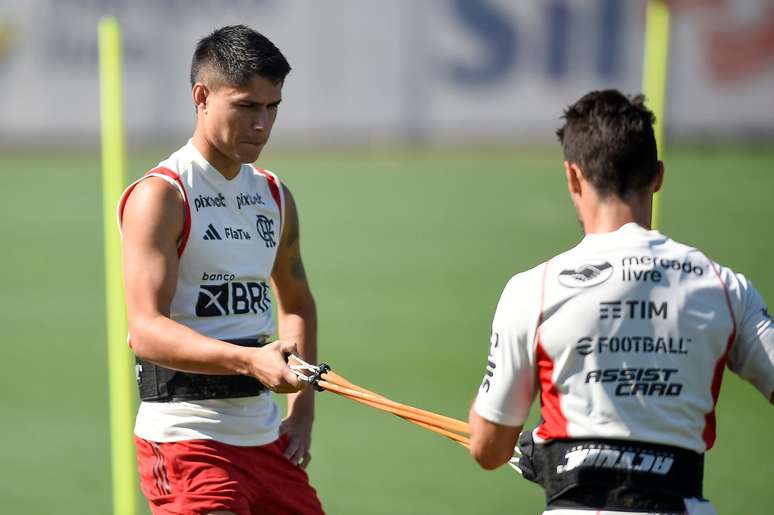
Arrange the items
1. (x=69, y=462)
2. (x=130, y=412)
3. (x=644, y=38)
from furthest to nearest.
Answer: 1. (x=644, y=38)
2. (x=69, y=462)
3. (x=130, y=412)

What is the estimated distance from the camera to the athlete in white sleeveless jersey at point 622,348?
8.96 feet

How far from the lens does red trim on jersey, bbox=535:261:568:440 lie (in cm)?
276

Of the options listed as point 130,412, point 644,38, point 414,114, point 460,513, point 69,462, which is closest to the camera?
point 130,412

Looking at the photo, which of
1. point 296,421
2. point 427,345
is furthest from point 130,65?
point 296,421

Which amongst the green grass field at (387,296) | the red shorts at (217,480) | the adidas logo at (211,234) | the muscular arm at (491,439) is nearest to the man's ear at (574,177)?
the muscular arm at (491,439)

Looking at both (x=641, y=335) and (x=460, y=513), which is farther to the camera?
(x=460, y=513)

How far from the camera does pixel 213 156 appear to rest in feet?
12.8

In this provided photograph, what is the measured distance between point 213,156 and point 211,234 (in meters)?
0.30

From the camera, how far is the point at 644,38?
21266 mm

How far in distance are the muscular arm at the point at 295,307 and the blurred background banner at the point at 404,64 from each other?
18063mm

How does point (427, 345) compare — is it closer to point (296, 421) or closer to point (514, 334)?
point (296, 421)

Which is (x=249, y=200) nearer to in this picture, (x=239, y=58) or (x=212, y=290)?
(x=212, y=290)

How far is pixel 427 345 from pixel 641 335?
25.1 ft

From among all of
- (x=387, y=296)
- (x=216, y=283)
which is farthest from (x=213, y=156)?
(x=387, y=296)
